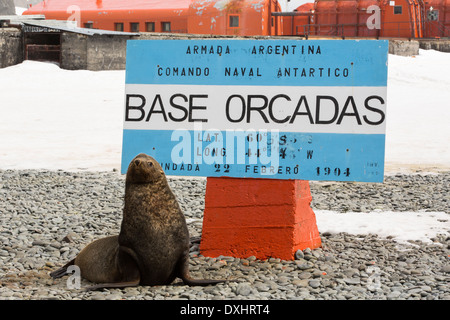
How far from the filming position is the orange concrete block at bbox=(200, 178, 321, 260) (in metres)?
6.45

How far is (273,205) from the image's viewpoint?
21.2 ft

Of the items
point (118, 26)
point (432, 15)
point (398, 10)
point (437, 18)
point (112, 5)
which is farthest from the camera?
point (432, 15)

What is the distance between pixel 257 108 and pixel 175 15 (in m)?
35.3

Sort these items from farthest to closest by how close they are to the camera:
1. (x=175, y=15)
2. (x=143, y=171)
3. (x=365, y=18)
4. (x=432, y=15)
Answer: (x=432, y=15) → (x=365, y=18) → (x=175, y=15) → (x=143, y=171)

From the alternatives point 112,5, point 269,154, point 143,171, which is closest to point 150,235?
point 143,171

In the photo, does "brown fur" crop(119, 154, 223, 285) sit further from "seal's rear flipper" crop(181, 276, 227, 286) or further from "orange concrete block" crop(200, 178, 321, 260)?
"orange concrete block" crop(200, 178, 321, 260)

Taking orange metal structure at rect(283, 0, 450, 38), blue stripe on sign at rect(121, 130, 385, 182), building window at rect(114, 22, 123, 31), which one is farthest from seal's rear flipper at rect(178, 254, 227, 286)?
building window at rect(114, 22, 123, 31)

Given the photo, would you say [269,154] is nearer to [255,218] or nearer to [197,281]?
[255,218]

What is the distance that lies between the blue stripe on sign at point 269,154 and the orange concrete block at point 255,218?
0.11 metres

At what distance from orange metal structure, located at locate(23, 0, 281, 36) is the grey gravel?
27669 millimetres

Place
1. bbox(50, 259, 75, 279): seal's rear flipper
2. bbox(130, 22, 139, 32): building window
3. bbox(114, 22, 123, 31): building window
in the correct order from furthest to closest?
bbox(114, 22, 123, 31): building window < bbox(130, 22, 139, 32): building window < bbox(50, 259, 75, 279): seal's rear flipper

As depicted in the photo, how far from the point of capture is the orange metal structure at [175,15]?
38719mm

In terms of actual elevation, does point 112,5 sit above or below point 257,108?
above

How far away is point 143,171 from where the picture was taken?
548cm
